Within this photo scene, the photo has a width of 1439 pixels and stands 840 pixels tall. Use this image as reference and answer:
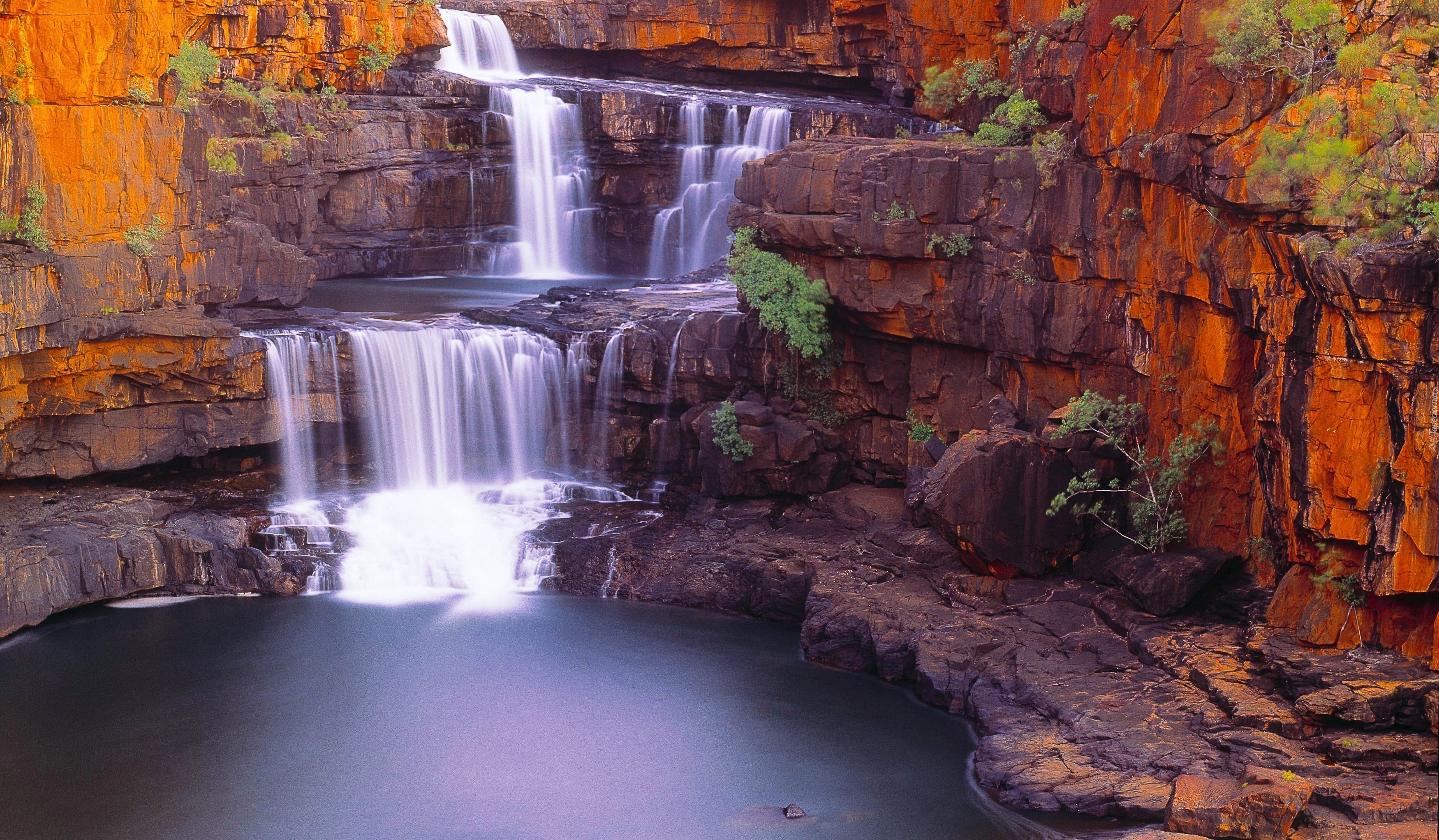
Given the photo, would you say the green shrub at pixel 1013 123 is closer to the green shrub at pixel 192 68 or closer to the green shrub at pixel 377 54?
the green shrub at pixel 192 68

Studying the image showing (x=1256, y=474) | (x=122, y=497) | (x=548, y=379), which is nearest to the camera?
(x=1256, y=474)

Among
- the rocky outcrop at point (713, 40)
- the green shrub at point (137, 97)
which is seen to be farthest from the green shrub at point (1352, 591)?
the rocky outcrop at point (713, 40)

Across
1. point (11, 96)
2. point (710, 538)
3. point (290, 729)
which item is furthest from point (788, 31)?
point (290, 729)

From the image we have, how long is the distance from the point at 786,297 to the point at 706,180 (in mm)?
11348

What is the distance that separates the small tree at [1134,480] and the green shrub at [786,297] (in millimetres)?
4638

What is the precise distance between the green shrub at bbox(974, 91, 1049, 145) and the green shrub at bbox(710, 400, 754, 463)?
5.99 metres

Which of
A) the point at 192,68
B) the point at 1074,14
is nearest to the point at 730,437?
the point at 1074,14

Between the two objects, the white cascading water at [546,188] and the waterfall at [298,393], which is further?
the white cascading water at [546,188]

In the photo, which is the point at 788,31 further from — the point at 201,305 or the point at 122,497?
the point at 122,497

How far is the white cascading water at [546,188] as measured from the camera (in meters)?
32.8

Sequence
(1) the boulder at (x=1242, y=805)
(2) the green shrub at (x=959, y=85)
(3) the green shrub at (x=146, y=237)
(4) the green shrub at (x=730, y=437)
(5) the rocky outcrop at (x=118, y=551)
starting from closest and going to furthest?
(1) the boulder at (x=1242, y=805) < (5) the rocky outcrop at (x=118, y=551) < (3) the green shrub at (x=146, y=237) < (4) the green shrub at (x=730, y=437) < (2) the green shrub at (x=959, y=85)

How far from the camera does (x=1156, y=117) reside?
54.8ft

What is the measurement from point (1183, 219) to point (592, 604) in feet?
34.0

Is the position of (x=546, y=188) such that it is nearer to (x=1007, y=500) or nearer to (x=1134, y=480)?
(x=1007, y=500)
